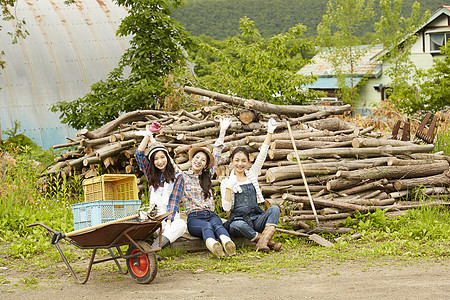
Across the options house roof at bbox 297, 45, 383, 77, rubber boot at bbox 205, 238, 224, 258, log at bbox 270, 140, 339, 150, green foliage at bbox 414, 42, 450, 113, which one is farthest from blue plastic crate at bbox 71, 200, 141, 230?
house roof at bbox 297, 45, 383, 77

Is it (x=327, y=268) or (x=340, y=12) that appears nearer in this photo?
(x=327, y=268)

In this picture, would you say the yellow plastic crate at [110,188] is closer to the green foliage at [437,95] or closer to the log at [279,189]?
the log at [279,189]

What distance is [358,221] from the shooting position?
7.88 m

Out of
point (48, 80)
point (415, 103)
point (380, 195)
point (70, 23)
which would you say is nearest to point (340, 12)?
point (415, 103)

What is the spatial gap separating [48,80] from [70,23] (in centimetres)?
283

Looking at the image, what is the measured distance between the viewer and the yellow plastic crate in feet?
21.1

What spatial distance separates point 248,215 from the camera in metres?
7.14

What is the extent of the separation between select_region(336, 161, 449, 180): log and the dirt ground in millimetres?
2272

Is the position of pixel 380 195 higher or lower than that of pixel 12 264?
higher

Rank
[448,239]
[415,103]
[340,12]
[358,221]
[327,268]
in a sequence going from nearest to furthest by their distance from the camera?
[327,268]
[448,239]
[358,221]
[415,103]
[340,12]

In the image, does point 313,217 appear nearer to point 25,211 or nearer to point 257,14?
point 25,211

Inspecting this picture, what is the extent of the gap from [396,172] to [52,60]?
1249 centimetres

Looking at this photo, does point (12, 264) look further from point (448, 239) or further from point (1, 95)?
point (1, 95)

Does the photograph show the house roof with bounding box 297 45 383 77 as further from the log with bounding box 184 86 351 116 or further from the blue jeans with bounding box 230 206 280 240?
the blue jeans with bounding box 230 206 280 240
